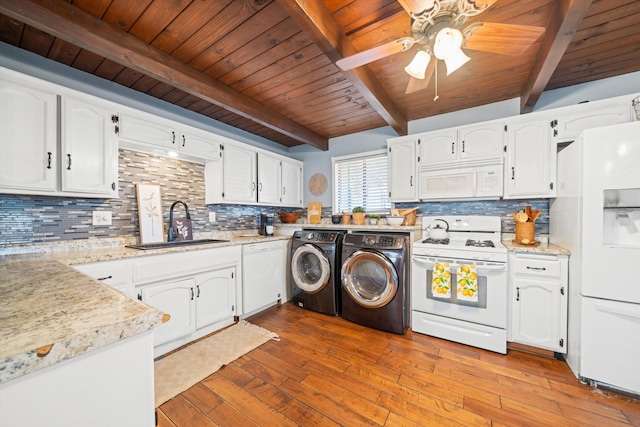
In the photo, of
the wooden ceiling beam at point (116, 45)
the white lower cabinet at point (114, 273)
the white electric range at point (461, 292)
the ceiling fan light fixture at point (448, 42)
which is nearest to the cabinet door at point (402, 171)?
the white electric range at point (461, 292)

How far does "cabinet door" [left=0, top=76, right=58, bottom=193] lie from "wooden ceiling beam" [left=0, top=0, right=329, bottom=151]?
1.75 feet

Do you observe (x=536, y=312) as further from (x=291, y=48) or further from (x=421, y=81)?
(x=291, y=48)

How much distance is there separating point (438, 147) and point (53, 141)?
3.36 meters

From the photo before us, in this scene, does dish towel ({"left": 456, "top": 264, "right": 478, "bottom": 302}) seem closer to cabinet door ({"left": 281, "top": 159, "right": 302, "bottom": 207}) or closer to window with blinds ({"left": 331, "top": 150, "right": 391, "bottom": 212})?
window with blinds ({"left": 331, "top": 150, "right": 391, "bottom": 212})

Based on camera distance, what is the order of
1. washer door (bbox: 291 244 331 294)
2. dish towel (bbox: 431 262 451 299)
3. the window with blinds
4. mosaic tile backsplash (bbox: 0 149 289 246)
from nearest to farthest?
1. mosaic tile backsplash (bbox: 0 149 289 246)
2. dish towel (bbox: 431 262 451 299)
3. washer door (bbox: 291 244 331 294)
4. the window with blinds

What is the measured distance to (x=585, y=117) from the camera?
82.8 inches

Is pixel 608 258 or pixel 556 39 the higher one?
pixel 556 39

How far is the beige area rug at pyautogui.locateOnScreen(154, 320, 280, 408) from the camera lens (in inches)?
66.5

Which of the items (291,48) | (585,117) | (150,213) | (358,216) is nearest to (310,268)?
(358,216)

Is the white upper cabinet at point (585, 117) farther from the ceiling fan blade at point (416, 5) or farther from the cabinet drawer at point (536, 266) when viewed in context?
the ceiling fan blade at point (416, 5)

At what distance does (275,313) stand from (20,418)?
2.53 m

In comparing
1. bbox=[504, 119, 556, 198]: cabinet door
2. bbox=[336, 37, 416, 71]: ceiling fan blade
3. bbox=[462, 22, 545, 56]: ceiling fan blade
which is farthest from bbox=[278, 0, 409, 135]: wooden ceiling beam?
bbox=[504, 119, 556, 198]: cabinet door

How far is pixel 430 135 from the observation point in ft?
9.14

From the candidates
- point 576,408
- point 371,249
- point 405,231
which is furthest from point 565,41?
point 576,408
